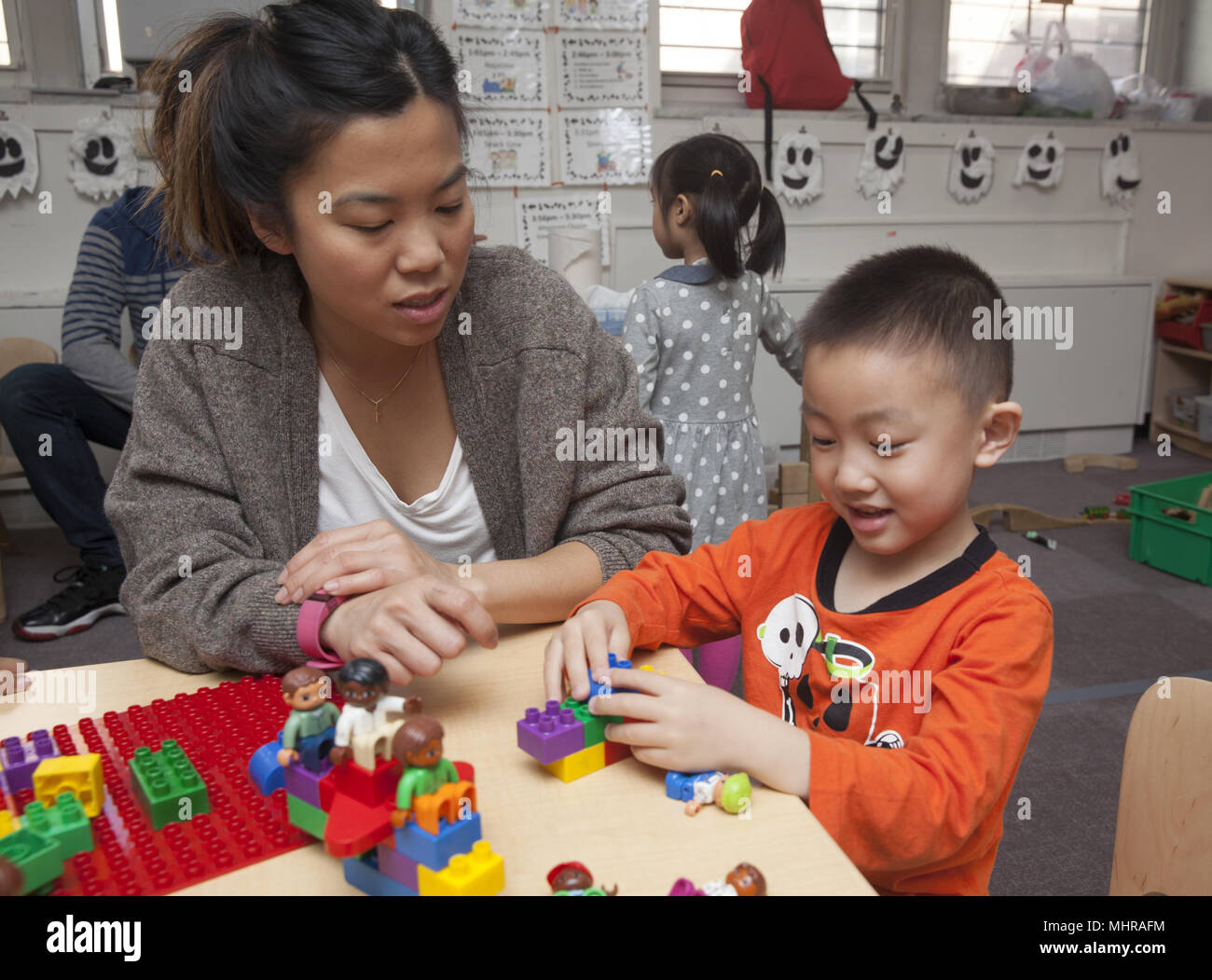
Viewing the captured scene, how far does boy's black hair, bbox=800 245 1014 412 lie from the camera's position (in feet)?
2.74

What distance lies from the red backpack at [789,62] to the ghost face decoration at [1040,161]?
0.79 meters

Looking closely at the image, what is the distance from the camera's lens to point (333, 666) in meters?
0.78

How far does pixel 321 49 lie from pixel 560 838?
0.78 metres

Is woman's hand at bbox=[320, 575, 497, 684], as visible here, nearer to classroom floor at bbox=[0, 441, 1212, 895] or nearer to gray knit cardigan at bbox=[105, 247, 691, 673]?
gray knit cardigan at bbox=[105, 247, 691, 673]

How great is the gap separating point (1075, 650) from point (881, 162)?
96.3 inches

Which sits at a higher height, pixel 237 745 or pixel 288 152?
pixel 288 152

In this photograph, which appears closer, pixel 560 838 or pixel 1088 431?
pixel 560 838

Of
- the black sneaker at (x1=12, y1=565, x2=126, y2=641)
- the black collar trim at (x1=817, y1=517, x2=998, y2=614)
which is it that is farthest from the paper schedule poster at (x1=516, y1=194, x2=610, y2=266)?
the black collar trim at (x1=817, y1=517, x2=998, y2=614)

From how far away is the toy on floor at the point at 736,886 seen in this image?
1.73ft

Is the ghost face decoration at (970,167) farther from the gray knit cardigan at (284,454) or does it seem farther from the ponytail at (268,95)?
the ponytail at (268,95)

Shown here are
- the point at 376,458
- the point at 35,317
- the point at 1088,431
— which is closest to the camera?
the point at 376,458

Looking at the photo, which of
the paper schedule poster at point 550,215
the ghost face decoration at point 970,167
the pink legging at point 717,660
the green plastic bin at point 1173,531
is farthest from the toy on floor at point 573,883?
the ghost face decoration at point 970,167
